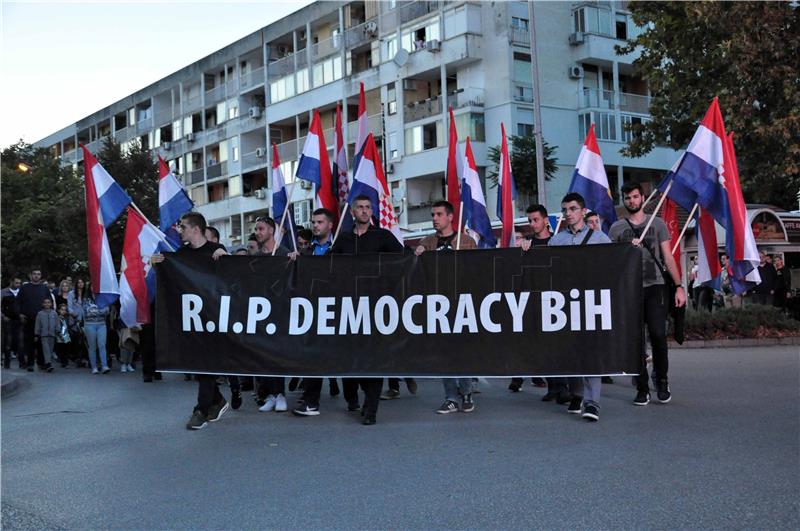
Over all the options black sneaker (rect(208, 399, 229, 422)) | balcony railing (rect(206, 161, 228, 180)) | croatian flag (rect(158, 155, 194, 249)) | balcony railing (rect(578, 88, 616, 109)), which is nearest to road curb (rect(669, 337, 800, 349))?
croatian flag (rect(158, 155, 194, 249))

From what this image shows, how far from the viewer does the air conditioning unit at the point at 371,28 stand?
4712 centimetres

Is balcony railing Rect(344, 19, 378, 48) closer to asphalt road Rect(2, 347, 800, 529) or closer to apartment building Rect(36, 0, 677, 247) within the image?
apartment building Rect(36, 0, 677, 247)

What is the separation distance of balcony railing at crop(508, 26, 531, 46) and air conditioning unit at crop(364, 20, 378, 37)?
8.21 m

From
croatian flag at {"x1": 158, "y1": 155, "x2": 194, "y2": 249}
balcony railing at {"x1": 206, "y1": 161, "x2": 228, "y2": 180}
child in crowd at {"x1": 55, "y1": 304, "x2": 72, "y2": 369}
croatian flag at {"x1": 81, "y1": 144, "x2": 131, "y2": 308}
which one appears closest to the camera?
croatian flag at {"x1": 81, "y1": 144, "x2": 131, "y2": 308}

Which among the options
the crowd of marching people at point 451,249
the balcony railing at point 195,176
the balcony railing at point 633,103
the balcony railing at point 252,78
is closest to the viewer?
the crowd of marching people at point 451,249

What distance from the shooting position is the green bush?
60.9 ft

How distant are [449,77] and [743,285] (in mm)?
36418

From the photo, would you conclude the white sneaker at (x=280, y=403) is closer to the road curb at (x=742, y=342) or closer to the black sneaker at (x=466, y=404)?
the black sneaker at (x=466, y=404)

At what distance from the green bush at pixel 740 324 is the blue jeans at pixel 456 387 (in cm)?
1068

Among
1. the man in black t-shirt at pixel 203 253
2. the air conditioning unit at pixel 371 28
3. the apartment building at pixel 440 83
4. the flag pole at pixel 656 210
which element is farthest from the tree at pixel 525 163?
the man in black t-shirt at pixel 203 253

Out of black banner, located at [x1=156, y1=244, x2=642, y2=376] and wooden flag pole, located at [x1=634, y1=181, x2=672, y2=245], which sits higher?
wooden flag pole, located at [x1=634, y1=181, x2=672, y2=245]

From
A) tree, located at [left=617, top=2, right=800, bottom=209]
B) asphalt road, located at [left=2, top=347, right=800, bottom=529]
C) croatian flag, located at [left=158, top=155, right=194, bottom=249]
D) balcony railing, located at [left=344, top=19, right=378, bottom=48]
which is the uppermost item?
balcony railing, located at [left=344, top=19, right=378, bottom=48]

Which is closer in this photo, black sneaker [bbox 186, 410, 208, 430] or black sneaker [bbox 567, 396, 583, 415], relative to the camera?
black sneaker [bbox 186, 410, 208, 430]

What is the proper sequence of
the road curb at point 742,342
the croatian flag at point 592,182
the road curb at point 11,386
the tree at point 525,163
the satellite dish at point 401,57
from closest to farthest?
the croatian flag at point 592,182 → the road curb at point 11,386 → the road curb at point 742,342 → the tree at point 525,163 → the satellite dish at point 401,57
